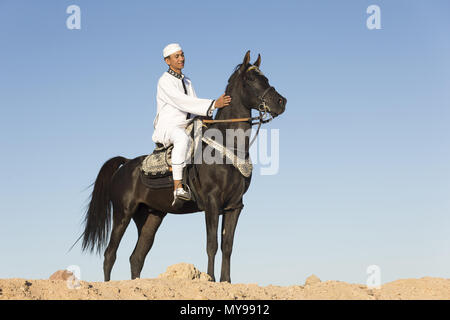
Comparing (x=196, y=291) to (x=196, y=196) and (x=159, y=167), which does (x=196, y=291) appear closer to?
(x=196, y=196)

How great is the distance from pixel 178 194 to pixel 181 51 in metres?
2.52

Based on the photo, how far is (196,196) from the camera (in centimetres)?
983

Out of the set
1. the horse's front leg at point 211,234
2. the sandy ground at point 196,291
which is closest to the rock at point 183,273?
the horse's front leg at point 211,234

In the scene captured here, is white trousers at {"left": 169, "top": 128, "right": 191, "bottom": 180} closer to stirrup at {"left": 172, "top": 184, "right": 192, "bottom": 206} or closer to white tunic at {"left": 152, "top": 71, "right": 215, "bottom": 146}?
stirrup at {"left": 172, "top": 184, "right": 192, "bottom": 206}

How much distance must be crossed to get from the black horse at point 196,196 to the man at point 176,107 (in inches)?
9.7

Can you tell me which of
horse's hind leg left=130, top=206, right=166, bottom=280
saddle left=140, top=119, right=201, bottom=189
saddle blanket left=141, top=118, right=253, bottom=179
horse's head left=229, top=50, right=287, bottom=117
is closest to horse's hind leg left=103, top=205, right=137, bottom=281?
horse's hind leg left=130, top=206, right=166, bottom=280

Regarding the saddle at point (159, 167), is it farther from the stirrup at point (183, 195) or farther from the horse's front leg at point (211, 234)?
the horse's front leg at point (211, 234)

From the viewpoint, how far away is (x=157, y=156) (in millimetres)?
10562

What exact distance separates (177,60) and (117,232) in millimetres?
3408

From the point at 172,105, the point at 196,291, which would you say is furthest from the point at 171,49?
the point at 196,291

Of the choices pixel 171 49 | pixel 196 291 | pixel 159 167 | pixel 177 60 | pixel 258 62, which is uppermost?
pixel 171 49
